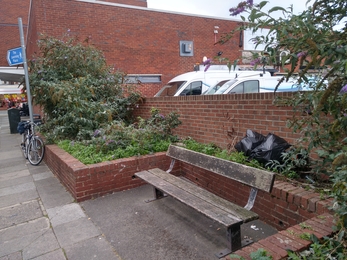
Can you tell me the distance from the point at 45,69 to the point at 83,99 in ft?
5.66

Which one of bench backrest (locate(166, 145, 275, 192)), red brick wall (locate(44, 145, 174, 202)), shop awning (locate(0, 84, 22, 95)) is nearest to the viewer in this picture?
bench backrest (locate(166, 145, 275, 192))

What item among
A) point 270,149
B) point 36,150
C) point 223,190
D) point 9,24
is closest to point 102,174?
point 223,190

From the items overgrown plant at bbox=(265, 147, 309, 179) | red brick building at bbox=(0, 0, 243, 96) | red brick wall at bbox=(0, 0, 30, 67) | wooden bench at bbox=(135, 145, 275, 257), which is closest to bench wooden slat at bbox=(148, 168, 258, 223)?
wooden bench at bbox=(135, 145, 275, 257)

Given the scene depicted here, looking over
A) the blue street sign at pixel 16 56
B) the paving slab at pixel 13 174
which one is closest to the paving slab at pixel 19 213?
the paving slab at pixel 13 174

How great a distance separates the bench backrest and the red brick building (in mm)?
9625

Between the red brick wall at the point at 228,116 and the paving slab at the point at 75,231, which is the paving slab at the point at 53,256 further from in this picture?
the red brick wall at the point at 228,116

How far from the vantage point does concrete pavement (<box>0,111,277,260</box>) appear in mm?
2869

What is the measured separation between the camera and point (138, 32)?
1424 centimetres

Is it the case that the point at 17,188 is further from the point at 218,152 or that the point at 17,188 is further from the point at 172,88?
the point at 172,88

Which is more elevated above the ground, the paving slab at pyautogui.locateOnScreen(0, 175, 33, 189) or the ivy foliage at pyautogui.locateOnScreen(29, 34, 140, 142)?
the ivy foliage at pyautogui.locateOnScreen(29, 34, 140, 142)

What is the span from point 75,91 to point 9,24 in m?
34.7

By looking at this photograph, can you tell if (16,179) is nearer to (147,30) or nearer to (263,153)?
(263,153)

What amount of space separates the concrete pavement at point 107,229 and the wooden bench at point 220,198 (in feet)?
1.12

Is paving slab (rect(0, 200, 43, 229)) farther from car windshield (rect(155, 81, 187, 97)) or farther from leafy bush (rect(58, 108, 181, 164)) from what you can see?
car windshield (rect(155, 81, 187, 97))
